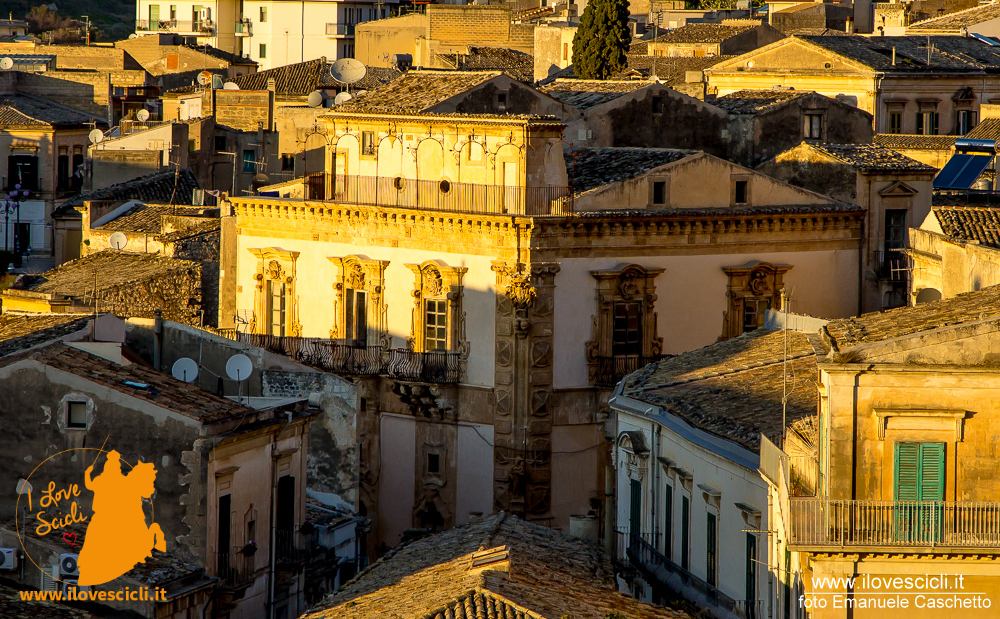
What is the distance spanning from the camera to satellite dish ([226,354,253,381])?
36.7 m

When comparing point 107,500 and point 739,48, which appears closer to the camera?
point 107,500

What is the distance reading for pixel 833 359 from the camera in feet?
79.9

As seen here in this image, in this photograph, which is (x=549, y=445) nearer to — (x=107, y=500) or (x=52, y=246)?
(x=107, y=500)

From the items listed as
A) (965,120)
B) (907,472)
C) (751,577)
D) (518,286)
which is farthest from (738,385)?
(965,120)

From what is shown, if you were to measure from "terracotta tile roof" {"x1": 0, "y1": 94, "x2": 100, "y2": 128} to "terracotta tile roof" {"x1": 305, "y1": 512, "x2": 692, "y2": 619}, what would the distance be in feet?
147

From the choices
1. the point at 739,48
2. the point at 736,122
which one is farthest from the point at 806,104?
the point at 739,48

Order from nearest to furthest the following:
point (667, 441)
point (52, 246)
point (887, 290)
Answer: point (667, 441)
point (887, 290)
point (52, 246)

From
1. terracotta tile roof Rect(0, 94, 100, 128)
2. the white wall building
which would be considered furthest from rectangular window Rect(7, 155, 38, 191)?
the white wall building

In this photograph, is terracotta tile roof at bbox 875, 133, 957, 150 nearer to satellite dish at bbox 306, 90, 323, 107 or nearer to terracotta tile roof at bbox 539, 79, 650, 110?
terracotta tile roof at bbox 539, 79, 650, 110

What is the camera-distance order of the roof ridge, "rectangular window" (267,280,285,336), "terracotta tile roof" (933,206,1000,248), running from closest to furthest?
1. the roof ridge
2. "terracotta tile roof" (933,206,1000,248)
3. "rectangular window" (267,280,285,336)

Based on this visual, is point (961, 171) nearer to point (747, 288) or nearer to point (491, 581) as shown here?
point (747, 288)

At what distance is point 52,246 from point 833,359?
5391 cm

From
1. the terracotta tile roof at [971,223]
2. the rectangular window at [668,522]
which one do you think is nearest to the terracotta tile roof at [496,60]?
the terracotta tile roof at [971,223]

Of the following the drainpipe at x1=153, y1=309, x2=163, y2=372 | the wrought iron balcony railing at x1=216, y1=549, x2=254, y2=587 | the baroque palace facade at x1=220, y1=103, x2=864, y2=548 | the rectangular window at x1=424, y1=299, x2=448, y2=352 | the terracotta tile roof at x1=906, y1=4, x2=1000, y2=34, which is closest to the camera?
the wrought iron balcony railing at x1=216, y1=549, x2=254, y2=587
